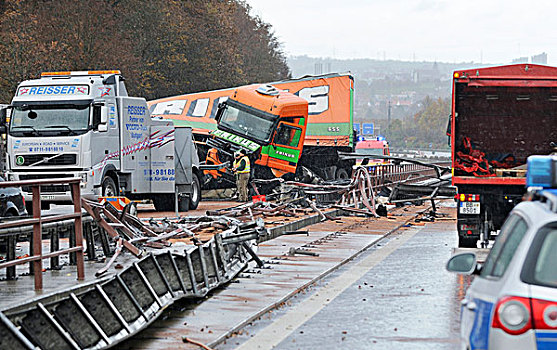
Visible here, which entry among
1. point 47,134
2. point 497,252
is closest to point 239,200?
point 47,134

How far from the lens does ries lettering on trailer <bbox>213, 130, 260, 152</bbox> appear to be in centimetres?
3250

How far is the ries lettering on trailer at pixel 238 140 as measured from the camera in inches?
1280

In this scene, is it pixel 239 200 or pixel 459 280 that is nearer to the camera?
pixel 459 280

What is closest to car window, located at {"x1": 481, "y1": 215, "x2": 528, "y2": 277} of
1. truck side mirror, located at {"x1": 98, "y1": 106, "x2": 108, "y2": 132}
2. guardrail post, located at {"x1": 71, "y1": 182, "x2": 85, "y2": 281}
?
guardrail post, located at {"x1": 71, "y1": 182, "x2": 85, "y2": 281}

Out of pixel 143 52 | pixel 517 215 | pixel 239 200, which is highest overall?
pixel 143 52

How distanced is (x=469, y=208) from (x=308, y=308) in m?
6.02

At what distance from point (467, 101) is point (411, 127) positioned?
185 metres

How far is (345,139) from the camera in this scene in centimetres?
3856

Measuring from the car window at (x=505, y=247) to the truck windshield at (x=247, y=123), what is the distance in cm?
2693

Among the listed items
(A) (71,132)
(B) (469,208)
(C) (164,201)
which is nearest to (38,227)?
(B) (469,208)

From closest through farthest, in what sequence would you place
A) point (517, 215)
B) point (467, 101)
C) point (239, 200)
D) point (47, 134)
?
1. point (517, 215)
2. point (467, 101)
3. point (47, 134)
4. point (239, 200)

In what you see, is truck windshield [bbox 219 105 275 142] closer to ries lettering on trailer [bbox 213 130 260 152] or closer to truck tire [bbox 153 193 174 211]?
ries lettering on trailer [bbox 213 130 260 152]

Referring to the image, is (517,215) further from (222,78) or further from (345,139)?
(222,78)

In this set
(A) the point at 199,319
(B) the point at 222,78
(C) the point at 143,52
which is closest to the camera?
(A) the point at 199,319
